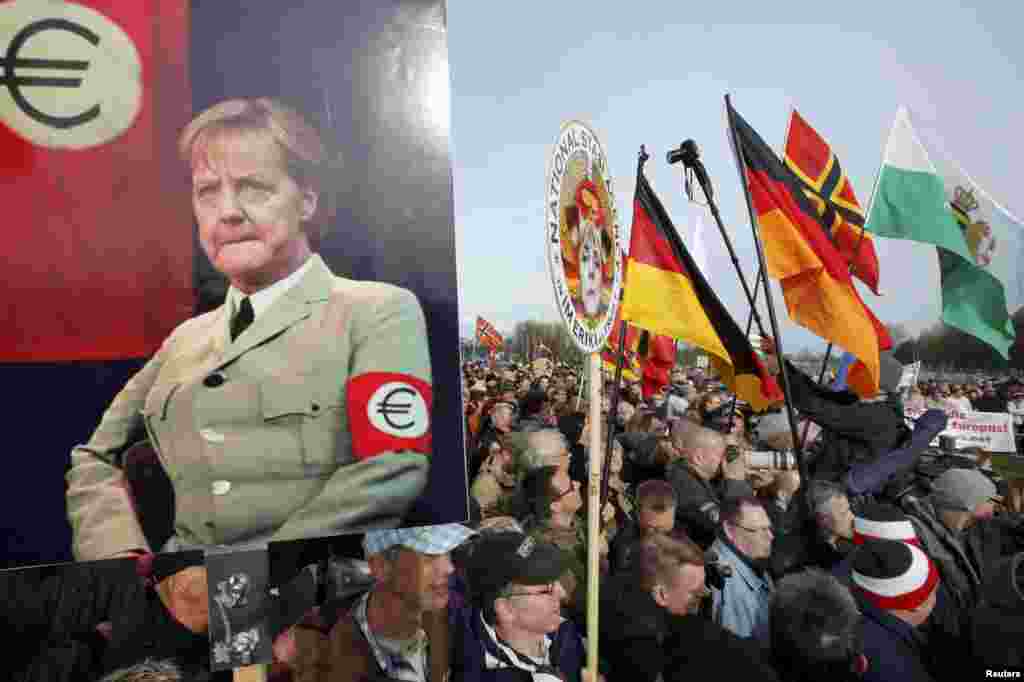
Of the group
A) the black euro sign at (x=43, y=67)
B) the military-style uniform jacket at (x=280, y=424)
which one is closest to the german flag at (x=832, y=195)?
the military-style uniform jacket at (x=280, y=424)

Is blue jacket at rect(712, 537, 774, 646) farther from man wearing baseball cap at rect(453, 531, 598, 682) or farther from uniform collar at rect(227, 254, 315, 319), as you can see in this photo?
uniform collar at rect(227, 254, 315, 319)

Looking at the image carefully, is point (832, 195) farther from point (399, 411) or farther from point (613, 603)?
point (399, 411)

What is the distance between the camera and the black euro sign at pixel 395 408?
1896 mm

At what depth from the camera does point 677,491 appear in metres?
4.24

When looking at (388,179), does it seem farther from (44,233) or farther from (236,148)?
(44,233)

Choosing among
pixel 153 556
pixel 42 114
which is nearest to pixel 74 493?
pixel 153 556

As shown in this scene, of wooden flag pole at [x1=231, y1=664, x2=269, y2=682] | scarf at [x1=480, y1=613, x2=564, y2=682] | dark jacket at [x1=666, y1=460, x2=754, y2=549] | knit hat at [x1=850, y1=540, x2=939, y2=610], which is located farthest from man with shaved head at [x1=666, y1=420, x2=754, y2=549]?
wooden flag pole at [x1=231, y1=664, x2=269, y2=682]

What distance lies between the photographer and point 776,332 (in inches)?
159

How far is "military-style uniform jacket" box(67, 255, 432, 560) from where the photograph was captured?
67.0 inches

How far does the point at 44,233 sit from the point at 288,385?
2.01ft

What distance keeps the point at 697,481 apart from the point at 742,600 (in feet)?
4.01

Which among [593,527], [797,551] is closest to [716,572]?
[797,551]

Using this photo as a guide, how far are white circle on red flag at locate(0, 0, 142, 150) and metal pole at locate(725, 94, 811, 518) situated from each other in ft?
10.7

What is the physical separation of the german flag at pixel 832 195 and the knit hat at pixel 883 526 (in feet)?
8.57
